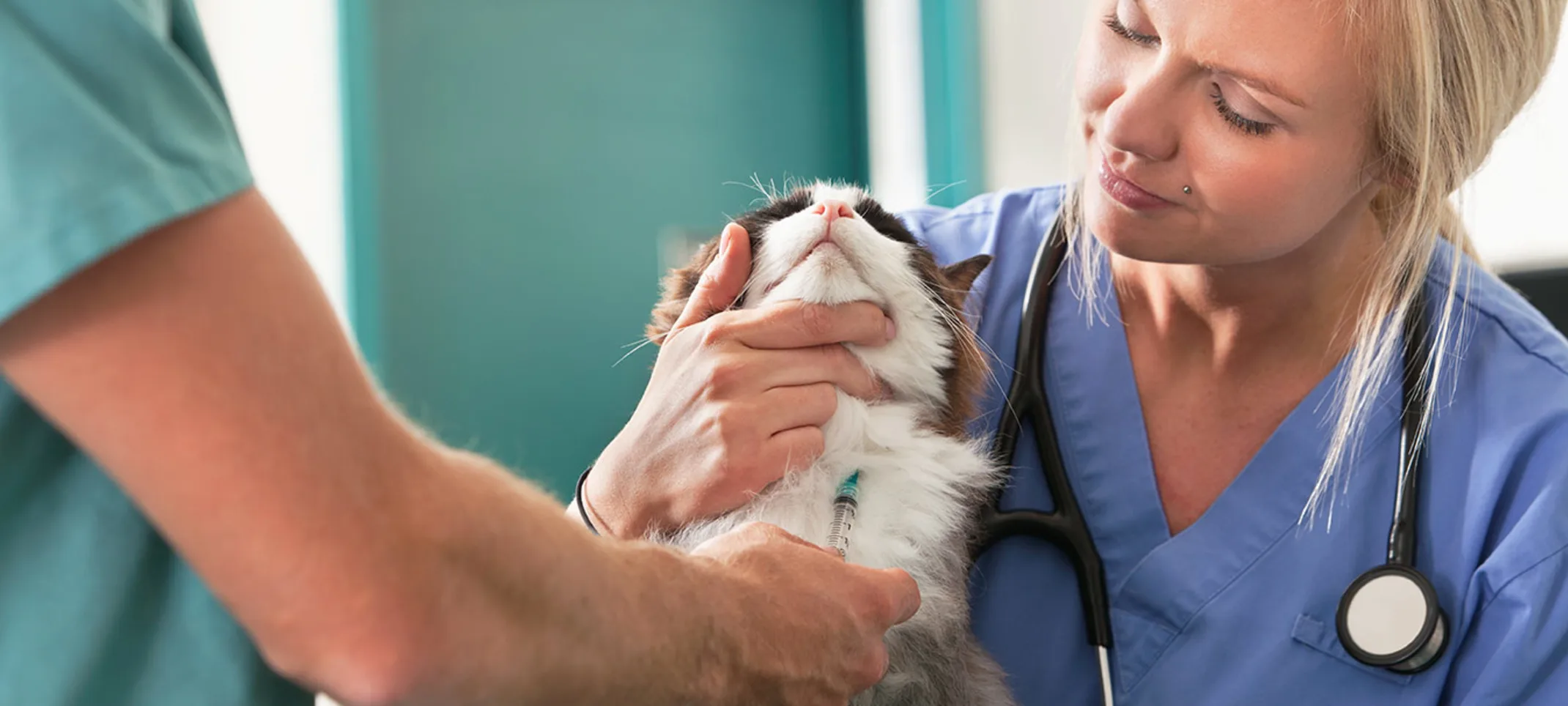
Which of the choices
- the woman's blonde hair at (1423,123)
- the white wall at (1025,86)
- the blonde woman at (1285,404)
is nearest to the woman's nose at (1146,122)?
the blonde woman at (1285,404)

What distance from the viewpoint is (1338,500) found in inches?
42.7

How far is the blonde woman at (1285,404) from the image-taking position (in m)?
1.00

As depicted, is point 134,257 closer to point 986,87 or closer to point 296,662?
point 296,662

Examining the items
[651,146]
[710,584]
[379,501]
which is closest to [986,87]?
[651,146]

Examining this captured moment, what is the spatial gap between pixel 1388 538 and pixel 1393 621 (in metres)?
0.09

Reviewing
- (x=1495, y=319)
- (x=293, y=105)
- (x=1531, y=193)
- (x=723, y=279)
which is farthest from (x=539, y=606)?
(x=293, y=105)

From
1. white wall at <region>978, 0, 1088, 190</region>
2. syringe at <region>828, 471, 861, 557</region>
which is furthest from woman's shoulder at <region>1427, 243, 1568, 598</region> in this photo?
white wall at <region>978, 0, 1088, 190</region>

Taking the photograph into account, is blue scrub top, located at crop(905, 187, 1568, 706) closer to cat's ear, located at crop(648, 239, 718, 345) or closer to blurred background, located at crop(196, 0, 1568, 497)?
cat's ear, located at crop(648, 239, 718, 345)

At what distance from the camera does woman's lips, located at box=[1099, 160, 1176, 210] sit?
1081 mm

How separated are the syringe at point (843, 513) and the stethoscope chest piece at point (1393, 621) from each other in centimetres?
46

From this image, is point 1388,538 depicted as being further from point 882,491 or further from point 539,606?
point 539,606

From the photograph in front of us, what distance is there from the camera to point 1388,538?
104 cm

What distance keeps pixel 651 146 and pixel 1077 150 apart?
166 centimetres

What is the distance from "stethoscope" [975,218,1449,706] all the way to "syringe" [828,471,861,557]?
0.50ft
